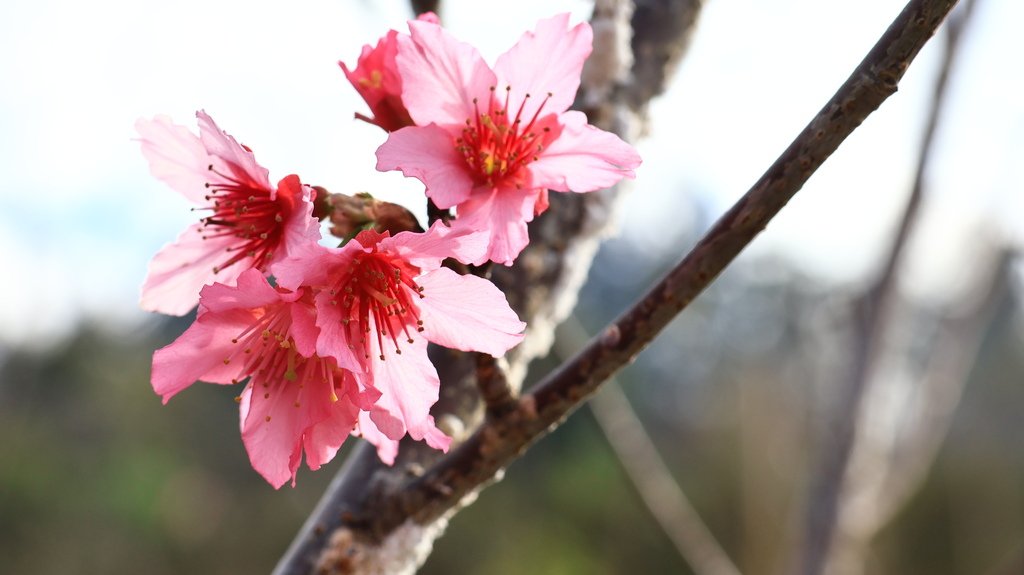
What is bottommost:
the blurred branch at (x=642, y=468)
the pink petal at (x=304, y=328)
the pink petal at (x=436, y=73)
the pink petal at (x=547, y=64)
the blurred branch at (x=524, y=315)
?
the blurred branch at (x=642, y=468)

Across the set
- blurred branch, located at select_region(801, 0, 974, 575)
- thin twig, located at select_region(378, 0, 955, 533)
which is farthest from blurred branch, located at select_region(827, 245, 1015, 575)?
thin twig, located at select_region(378, 0, 955, 533)

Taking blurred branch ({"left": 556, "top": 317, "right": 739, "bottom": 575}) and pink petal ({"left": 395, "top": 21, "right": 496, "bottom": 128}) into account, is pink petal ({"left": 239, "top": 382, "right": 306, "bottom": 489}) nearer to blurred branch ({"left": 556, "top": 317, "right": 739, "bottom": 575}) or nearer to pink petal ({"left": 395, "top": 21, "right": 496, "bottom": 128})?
pink petal ({"left": 395, "top": 21, "right": 496, "bottom": 128})

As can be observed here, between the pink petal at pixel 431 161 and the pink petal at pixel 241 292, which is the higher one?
the pink petal at pixel 431 161

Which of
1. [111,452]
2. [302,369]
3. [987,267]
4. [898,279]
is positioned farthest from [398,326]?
[111,452]

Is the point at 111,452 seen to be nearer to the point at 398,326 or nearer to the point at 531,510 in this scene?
the point at 531,510

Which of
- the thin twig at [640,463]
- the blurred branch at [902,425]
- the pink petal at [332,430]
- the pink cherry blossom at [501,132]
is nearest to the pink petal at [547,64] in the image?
the pink cherry blossom at [501,132]

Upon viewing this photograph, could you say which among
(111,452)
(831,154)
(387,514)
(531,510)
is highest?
(831,154)

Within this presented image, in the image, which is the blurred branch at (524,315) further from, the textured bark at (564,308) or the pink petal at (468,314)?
the pink petal at (468,314)

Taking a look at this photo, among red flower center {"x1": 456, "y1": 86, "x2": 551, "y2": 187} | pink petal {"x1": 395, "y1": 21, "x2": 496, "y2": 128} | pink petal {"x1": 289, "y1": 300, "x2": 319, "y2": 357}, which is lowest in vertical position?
pink petal {"x1": 289, "y1": 300, "x2": 319, "y2": 357}
